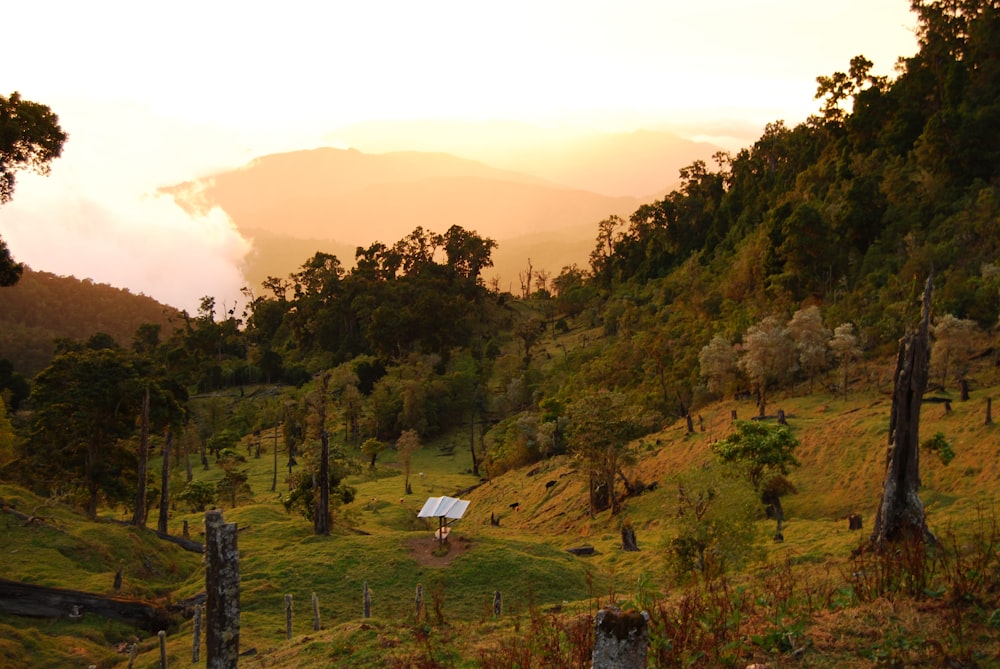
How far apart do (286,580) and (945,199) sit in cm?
5594

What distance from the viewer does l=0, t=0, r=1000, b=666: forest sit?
1419 inches

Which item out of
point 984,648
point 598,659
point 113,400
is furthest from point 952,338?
point 113,400

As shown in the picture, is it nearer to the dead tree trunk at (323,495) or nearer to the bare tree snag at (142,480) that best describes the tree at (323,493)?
the dead tree trunk at (323,495)

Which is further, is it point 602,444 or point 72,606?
point 602,444

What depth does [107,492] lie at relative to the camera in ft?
119

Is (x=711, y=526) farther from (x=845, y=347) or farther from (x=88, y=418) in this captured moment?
(x=88, y=418)

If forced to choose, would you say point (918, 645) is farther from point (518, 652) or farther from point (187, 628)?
point (187, 628)

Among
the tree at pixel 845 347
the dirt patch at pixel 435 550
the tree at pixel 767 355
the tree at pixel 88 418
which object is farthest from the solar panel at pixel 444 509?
the tree at pixel 845 347

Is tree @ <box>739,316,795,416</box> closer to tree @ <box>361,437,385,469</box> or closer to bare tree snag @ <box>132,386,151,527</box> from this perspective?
tree @ <box>361,437,385,469</box>

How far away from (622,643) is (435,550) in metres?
23.0

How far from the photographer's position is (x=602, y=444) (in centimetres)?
4109

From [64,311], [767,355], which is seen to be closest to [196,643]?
[767,355]

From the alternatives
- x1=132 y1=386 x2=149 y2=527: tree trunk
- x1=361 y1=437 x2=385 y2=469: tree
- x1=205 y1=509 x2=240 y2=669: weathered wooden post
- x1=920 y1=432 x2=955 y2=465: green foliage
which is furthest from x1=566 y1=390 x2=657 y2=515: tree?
x1=205 y1=509 x2=240 y2=669: weathered wooden post

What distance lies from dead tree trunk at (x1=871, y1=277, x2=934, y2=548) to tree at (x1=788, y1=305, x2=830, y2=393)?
1244 inches
